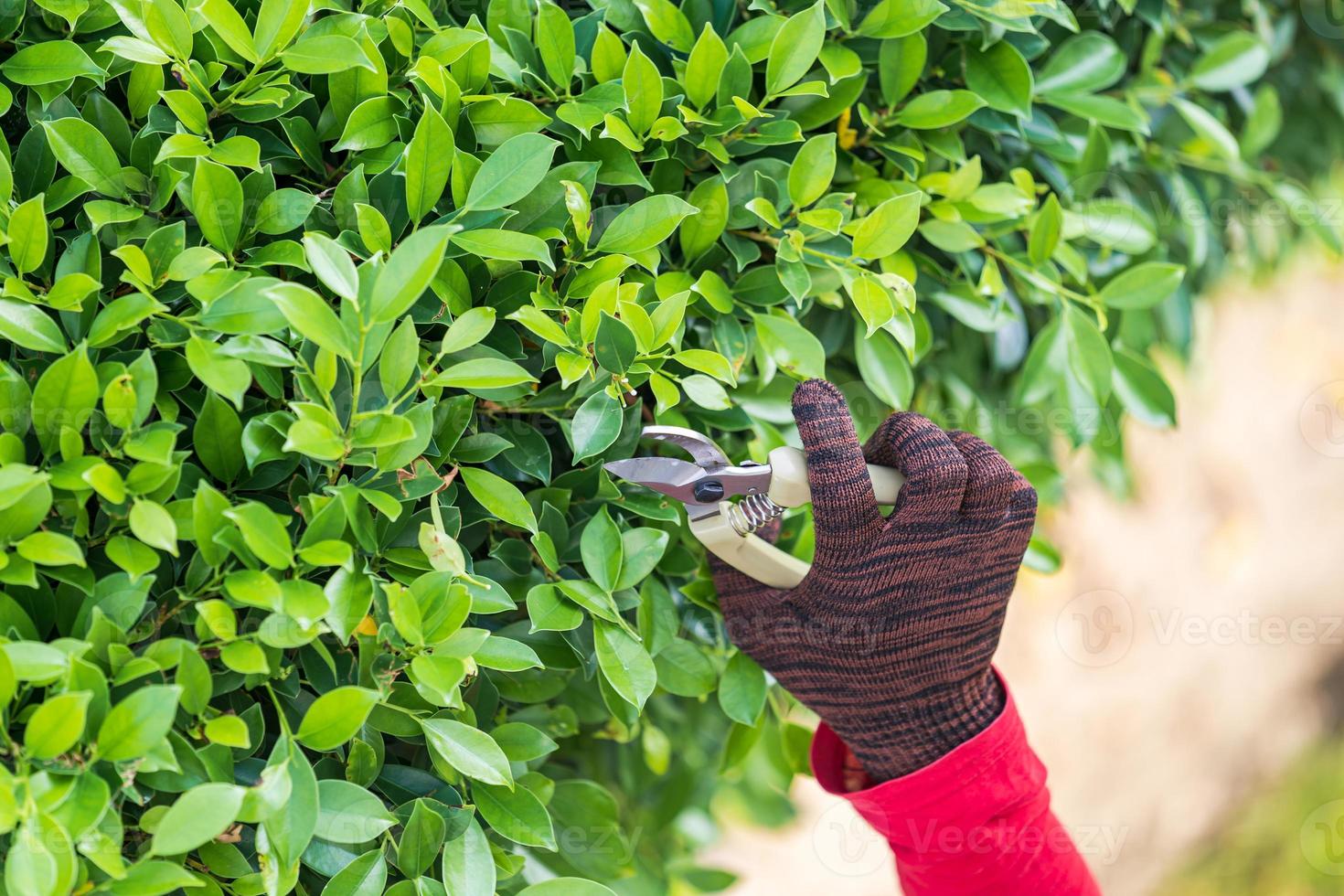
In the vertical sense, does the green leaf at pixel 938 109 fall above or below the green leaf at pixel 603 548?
above

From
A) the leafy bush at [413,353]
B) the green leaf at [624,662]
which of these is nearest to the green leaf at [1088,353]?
the leafy bush at [413,353]

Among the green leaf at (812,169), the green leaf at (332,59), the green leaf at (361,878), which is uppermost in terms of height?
the green leaf at (332,59)

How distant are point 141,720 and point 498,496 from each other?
0.67ft

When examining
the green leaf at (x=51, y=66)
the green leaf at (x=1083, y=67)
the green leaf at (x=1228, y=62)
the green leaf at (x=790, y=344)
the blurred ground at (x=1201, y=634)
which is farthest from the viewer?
the blurred ground at (x=1201, y=634)

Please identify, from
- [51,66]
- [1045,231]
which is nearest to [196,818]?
[51,66]

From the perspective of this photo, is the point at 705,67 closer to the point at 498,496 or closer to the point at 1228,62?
the point at 498,496

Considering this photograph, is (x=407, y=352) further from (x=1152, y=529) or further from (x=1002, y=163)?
(x=1152, y=529)

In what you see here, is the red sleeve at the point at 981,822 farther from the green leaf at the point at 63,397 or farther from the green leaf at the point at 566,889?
the green leaf at the point at 63,397

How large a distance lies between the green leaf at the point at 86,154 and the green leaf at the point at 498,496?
0.81ft

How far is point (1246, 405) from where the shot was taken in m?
2.08

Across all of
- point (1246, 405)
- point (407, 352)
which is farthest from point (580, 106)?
point (1246, 405)

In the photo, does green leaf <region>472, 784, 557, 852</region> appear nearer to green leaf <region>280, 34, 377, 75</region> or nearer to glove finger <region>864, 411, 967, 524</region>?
glove finger <region>864, 411, 967, 524</region>

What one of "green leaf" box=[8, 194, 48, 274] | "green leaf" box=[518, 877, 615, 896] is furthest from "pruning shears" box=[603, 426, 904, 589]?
"green leaf" box=[8, 194, 48, 274]

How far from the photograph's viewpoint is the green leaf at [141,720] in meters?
0.45
